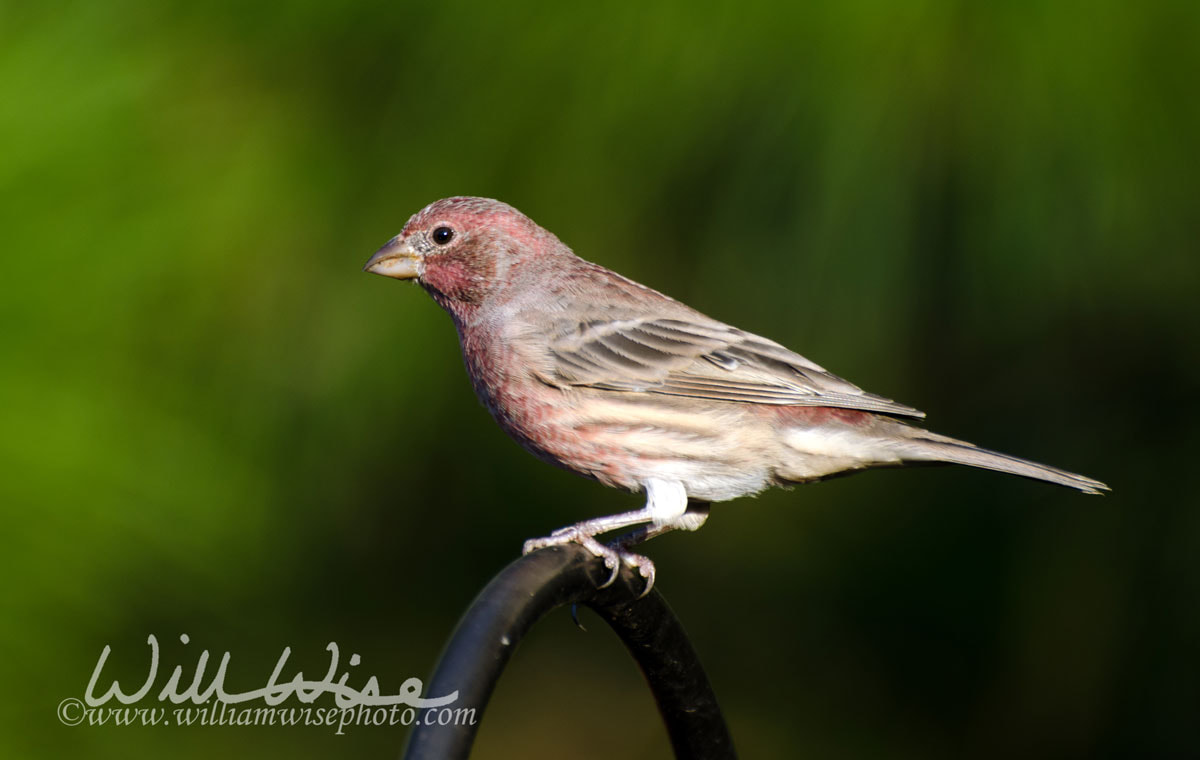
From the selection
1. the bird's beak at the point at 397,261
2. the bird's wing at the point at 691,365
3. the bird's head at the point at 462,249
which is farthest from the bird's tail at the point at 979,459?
the bird's beak at the point at 397,261

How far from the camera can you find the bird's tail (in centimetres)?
280

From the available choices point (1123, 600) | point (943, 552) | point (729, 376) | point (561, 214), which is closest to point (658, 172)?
point (561, 214)

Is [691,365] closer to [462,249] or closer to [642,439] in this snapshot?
[642,439]

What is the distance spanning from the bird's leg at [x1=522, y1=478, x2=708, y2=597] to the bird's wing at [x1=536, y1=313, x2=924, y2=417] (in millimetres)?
247

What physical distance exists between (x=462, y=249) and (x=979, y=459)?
135 cm

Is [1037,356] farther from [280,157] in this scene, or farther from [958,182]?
[280,157]

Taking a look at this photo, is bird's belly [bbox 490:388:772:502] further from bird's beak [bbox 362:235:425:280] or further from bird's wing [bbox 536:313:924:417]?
bird's beak [bbox 362:235:425:280]

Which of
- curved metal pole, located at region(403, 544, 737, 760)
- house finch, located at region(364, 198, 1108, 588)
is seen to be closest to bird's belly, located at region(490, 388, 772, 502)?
house finch, located at region(364, 198, 1108, 588)

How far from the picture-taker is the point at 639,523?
3.17m

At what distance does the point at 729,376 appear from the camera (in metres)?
3.26

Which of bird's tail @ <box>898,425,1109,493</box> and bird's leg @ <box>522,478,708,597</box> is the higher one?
bird's tail @ <box>898,425,1109,493</box>

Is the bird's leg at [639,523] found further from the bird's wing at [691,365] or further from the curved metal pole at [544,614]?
the bird's wing at [691,365]

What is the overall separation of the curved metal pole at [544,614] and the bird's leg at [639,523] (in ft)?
0.30

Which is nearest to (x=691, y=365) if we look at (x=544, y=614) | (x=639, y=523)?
(x=639, y=523)
